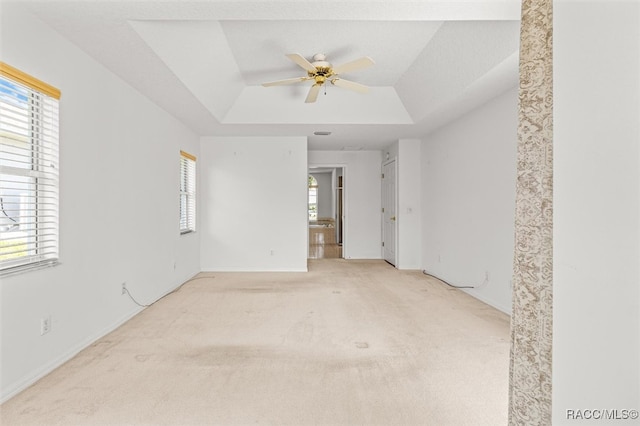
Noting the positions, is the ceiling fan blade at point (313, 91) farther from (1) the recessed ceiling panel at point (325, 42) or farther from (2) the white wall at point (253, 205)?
(2) the white wall at point (253, 205)

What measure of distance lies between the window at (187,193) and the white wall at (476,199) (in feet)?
13.5

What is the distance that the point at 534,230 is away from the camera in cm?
127

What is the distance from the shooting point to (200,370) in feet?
7.54

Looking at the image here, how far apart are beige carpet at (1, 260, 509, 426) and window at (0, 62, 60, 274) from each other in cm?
88

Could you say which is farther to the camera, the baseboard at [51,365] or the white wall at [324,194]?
the white wall at [324,194]

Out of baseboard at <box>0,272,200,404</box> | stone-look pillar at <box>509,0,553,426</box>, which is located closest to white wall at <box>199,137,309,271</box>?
baseboard at <box>0,272,200,404</box>

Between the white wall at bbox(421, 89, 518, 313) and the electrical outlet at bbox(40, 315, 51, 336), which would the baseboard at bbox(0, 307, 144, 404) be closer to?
the electrical outlet at bbox(40, 315, 51, 336)

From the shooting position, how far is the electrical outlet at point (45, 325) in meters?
2.23

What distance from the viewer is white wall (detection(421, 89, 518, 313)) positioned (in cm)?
360

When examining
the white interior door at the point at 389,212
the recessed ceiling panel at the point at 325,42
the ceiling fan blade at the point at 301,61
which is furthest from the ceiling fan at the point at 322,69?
the white interior door at the point at 389,212

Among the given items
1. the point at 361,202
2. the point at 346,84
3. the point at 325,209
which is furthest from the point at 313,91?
the point at 325,209
